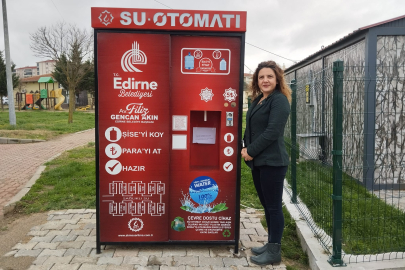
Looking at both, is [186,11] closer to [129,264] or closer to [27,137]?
[129,264]

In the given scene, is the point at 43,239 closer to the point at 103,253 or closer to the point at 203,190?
the point at 103,253

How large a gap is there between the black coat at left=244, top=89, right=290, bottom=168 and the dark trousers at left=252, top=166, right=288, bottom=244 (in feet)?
0.29

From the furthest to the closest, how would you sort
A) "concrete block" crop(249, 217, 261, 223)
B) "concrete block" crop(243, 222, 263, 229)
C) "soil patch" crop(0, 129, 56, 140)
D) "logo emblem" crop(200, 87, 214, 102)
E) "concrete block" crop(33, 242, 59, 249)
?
"soil patch" crop(0, 129, 56, 140), "concrete block" crop(249, 217, 261, 223), "concrete block" crop(243, 222, 263, 229), "concrete block" crop(33, 242, 59, 249), "logo emblem" crop(200, 87, 214, 102)

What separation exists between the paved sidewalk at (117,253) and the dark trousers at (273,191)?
0.39 m

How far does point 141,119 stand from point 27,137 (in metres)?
11.3

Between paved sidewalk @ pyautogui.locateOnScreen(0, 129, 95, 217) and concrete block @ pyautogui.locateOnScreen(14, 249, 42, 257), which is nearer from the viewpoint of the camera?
concrete block @ pyautogui.locateOnScreen(14, 249, 42, 257)

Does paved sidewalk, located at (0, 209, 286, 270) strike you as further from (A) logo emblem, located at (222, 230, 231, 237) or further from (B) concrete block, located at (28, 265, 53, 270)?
(A) logo emblem, located at (222, 230, 231, 237)

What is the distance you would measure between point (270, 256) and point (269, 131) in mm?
1291

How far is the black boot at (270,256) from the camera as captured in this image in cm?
340

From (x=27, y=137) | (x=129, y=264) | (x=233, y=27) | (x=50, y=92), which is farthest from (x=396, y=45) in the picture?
(x=50, y=92)

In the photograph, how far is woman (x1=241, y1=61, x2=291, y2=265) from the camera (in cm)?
314

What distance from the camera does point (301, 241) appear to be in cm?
393

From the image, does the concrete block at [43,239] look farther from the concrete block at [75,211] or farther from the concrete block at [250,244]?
the concrete block at [250,244]

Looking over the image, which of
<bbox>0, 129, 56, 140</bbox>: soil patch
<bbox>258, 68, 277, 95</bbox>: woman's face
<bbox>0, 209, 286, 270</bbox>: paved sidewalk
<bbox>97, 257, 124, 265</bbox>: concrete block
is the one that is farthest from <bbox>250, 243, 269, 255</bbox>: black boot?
<bbox>0, 129, 56, 140</bbox>: soil patch
